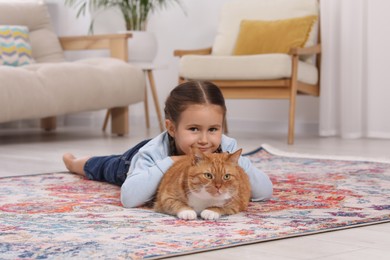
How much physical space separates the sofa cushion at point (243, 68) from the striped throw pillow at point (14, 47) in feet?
3.48

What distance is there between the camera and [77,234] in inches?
60.3

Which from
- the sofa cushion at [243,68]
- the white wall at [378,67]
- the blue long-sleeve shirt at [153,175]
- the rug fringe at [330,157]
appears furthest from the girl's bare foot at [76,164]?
the white wall at [378,67]

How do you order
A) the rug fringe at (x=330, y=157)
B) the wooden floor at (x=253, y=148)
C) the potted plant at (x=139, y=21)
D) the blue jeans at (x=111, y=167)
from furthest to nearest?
1. the potted plant at (x=139, y=21)
2. the rug fringe at (x=330, y=157)
3. the blue jeans at (x=111, y=167)
4. the wooden floor at (x=253, y=148)

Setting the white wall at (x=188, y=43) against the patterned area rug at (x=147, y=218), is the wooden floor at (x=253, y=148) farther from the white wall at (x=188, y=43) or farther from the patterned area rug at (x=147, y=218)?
the white wall at (x=188, y=43)

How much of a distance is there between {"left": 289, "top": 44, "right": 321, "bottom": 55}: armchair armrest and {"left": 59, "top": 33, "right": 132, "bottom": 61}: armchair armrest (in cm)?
116

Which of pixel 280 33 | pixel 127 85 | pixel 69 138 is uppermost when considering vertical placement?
pixel 280 33

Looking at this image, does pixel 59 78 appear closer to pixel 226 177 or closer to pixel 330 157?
pixel 330 157

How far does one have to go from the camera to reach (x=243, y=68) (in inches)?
159

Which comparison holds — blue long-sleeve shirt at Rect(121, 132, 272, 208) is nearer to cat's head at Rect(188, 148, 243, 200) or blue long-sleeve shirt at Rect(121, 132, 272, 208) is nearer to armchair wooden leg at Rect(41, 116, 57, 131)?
cat's head at Rect(188, 148, 243, 200)

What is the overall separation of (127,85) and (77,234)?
2946 mm

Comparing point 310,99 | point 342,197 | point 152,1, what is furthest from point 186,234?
point 152,1

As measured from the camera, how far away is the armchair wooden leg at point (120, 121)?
4.63 meters

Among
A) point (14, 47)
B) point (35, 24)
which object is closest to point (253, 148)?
point (14, 47)

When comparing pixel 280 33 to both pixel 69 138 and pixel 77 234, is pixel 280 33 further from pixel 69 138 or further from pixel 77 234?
pixel 77 234
